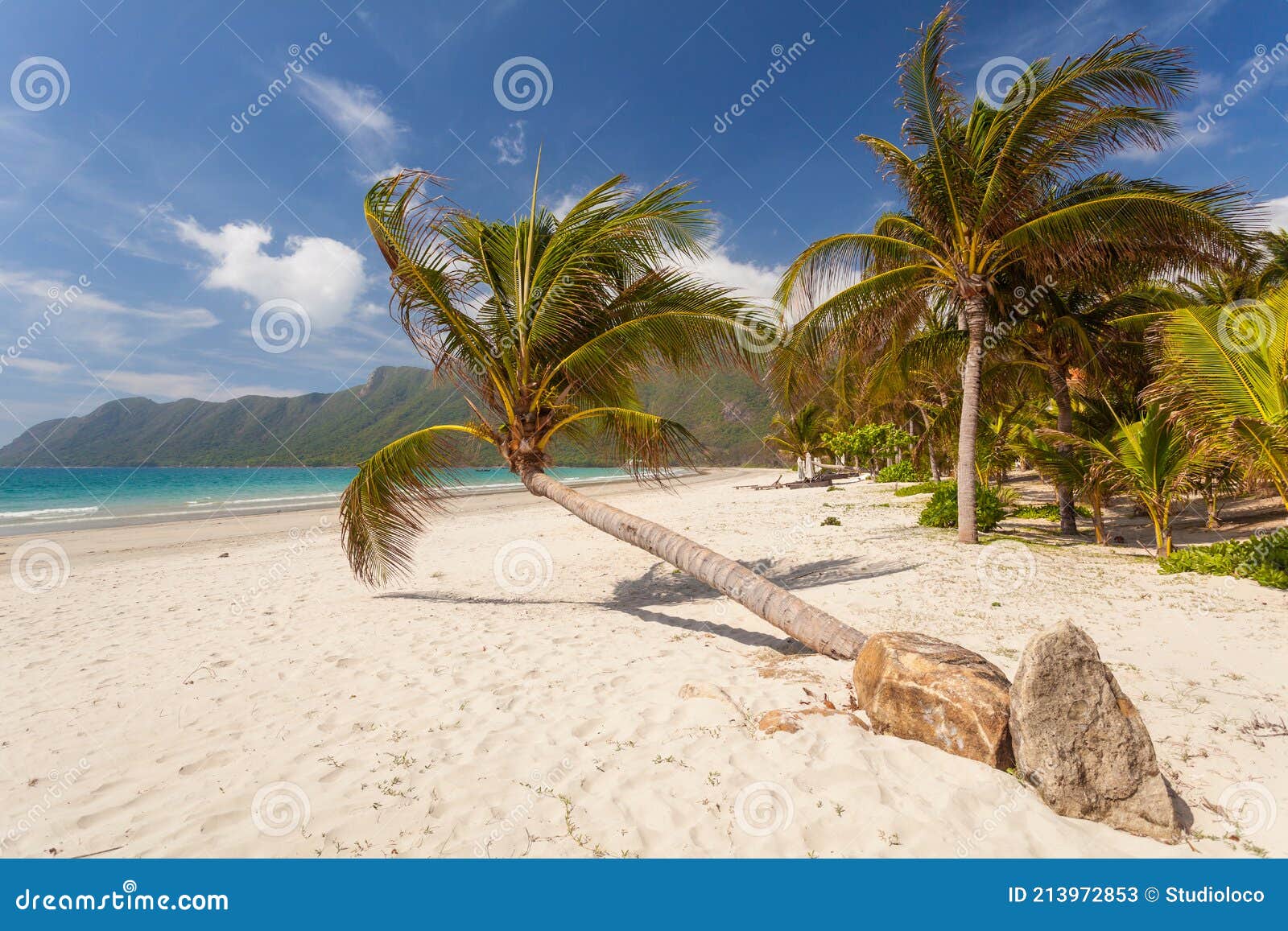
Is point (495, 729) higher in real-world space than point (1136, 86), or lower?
lower

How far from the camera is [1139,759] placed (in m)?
2.53

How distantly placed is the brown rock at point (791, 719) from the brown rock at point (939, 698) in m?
0.12

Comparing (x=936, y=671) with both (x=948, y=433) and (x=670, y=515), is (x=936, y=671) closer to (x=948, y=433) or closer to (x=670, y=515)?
(x=948, y=433)

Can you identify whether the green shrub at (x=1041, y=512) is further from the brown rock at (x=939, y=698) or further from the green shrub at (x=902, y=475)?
the brown rock at (x=939, y=698)

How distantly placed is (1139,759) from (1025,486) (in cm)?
2261

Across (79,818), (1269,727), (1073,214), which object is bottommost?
(79,818)

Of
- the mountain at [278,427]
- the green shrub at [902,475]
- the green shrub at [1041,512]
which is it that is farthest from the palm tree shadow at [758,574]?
the mountain at [278,427]

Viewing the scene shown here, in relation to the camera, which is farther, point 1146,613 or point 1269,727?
point 1146,613

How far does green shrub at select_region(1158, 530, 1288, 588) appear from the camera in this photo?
6.09 metres

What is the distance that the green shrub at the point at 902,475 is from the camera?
24656mm

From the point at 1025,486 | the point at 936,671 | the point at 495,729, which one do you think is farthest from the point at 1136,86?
the point at 1025,486

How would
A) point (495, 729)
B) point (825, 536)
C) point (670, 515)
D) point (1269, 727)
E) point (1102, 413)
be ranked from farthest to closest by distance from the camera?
point (670, 515)
point (825, 536)
point (1102, 413)
point (495, 729)
point (1269, 727)

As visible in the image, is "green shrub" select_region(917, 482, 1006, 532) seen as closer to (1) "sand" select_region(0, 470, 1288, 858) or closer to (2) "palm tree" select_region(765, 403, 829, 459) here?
(1) "sand" select_region(0, 470, 1288, 858)

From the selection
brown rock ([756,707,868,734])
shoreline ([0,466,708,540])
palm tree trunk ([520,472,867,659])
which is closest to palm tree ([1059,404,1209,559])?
palm tree trunk ([520,472,867,659])
